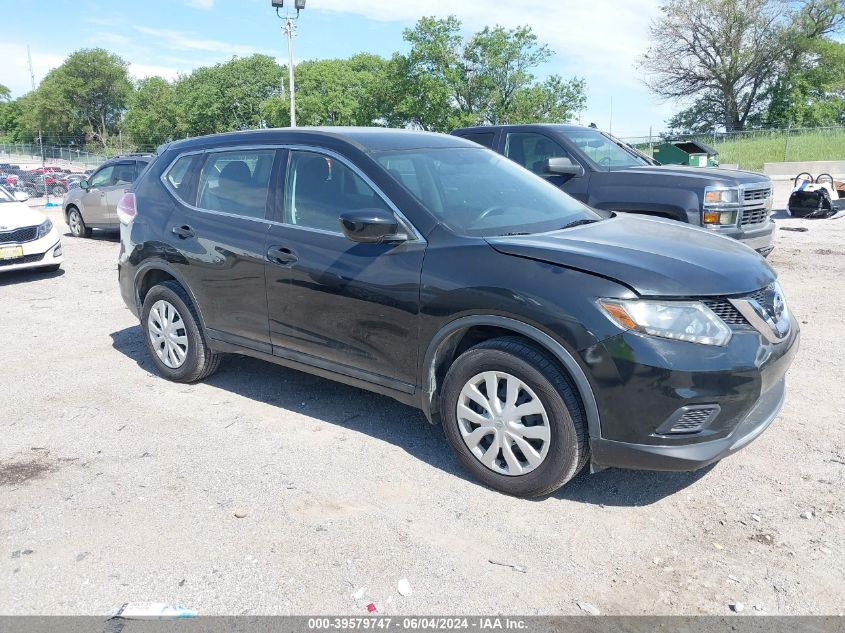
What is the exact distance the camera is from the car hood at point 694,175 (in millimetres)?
7940

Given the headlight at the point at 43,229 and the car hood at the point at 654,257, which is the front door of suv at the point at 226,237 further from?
the headlight at the point at 43,229

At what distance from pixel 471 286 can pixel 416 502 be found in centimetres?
114

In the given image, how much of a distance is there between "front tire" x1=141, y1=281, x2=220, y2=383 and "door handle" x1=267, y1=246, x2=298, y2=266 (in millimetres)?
1069

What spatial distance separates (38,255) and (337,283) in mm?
7571

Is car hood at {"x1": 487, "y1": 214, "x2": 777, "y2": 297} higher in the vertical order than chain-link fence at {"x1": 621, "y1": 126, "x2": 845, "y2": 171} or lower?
lower

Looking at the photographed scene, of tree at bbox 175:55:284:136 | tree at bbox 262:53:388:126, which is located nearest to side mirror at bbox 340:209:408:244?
tree at bbox 262:53:388:126

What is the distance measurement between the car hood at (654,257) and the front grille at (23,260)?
27.6ft

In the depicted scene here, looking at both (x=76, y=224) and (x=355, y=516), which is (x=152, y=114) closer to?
(x=76, y=224)

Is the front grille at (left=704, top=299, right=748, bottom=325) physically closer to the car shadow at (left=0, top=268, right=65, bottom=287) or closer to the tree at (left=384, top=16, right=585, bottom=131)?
the car shadow at (left=0, top=268, right=65, bottom=287)

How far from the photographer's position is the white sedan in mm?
9727

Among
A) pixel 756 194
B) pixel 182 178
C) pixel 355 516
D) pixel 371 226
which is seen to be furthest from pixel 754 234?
pixel 355 516

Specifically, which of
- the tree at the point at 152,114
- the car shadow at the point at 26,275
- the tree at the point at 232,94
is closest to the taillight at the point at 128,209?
the car shadow at the point at 26,275

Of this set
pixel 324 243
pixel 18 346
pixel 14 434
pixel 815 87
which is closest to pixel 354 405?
pixel 324 243

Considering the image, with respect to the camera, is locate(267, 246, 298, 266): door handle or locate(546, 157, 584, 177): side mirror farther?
locate(546, 157, 584, 177): side mirror
